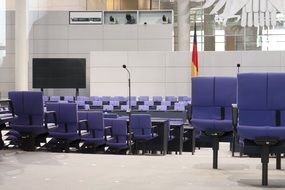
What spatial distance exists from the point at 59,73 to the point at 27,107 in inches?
679

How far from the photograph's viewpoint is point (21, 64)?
2508cm

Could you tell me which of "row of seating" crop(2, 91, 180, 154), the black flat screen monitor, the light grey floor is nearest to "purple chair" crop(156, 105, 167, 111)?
the black flat screen monitor

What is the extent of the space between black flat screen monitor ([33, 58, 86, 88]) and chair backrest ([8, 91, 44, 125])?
16.9 metres

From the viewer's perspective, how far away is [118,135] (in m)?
10.0

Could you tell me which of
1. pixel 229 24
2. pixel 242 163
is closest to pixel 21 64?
pixel 229 24

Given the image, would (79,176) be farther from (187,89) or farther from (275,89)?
(187,89)

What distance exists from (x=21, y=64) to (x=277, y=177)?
21.4 m

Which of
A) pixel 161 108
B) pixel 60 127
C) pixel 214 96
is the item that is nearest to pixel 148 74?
pixel 161 108

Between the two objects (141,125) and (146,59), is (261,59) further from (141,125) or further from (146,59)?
(141,125)

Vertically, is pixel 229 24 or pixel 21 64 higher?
pixel 229 24

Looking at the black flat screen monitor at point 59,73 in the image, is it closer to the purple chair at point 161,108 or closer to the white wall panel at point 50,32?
the white wall panel at point 50,32

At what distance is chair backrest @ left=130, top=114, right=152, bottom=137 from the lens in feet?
35.8

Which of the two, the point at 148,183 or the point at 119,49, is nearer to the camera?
the point at 148,183

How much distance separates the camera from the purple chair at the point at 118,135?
32.7 ft
